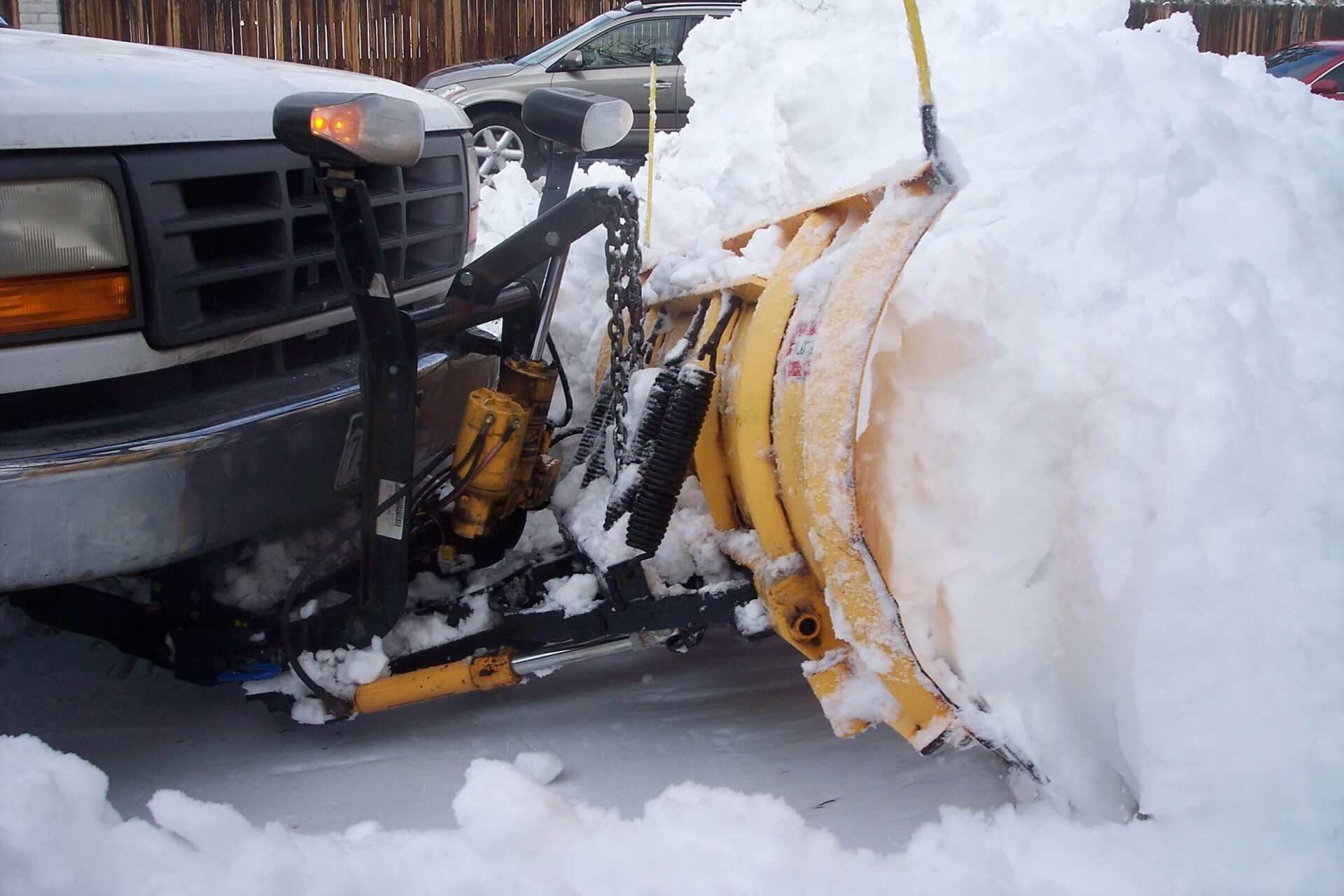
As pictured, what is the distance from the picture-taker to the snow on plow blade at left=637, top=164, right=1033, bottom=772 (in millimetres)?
2027

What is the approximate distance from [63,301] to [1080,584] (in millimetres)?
1959

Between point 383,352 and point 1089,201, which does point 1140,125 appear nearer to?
point 1089,201

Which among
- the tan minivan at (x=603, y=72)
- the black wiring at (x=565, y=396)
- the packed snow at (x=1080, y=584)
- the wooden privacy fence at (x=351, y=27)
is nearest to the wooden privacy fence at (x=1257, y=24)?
the wooden privacy fence at (x=351, y=27)

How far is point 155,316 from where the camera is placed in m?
2.16

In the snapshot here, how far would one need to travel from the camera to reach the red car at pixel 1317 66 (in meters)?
9.45

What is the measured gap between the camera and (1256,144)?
8.00 feet

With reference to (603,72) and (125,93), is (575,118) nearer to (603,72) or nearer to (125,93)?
(125,93)

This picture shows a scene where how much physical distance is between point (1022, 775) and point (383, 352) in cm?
156

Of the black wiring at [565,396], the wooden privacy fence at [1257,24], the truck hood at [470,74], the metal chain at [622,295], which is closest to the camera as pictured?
the metal chain at [622,295]

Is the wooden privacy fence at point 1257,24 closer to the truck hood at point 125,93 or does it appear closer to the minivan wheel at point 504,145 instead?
the minivan wheel at point 504,145

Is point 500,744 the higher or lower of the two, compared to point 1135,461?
lower

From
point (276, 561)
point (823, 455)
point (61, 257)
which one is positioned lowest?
point (276, 561)

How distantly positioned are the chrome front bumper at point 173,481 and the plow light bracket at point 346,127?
56cm

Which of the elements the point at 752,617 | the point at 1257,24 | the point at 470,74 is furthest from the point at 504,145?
the point at 1257,24
